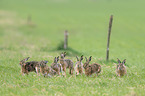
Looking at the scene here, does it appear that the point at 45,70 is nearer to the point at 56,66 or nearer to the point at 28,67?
the point at 56,66

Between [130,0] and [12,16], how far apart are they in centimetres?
5049

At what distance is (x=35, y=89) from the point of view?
10141 millimetres

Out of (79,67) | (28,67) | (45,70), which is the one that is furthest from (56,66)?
(28,67)

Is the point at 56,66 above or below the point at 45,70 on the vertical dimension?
above

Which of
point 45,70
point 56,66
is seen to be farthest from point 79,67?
point 45,70

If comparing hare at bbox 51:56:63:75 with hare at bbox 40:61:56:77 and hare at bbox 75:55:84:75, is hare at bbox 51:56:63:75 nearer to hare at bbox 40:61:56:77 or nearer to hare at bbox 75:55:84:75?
hare at bbox 40:61:56:77

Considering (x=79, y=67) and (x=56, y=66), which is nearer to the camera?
(x=56, y=66)

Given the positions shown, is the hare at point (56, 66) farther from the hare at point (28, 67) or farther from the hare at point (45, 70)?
the hare at point (28, 67)

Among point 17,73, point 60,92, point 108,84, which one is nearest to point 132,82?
point 108,84

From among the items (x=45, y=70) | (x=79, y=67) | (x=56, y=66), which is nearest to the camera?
(x=45, y=70)

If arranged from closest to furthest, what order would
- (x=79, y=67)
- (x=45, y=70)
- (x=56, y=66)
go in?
(x=45, y=70) → (x=56, y=66) → (x=79, y=67)

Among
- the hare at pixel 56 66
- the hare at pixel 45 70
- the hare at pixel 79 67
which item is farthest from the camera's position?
the hare at pixel 79 67

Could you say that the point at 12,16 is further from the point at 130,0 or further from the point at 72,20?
the point at 130,0

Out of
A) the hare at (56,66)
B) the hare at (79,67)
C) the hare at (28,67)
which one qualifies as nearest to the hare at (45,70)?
the hare at (56,66)
